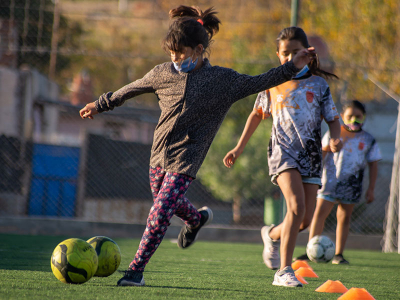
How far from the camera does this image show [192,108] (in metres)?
3.63

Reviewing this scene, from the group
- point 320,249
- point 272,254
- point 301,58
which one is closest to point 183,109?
point 301,58

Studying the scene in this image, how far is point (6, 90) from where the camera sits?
36.5ft

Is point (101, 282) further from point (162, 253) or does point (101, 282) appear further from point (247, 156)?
point (247, 156)

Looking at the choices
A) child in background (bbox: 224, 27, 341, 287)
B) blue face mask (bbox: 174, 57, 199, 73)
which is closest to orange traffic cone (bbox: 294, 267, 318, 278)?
child in background (bbox: 224, 27, 341, 287)

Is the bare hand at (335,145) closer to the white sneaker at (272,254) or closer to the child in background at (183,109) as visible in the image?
the child in background at (183,109)

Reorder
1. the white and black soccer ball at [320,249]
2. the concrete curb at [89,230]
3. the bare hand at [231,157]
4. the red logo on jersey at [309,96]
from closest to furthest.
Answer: the red logo on jersey at [309,96] → the bare hand at [231,157] → the white and black soccer ball at [320,249] → the concrete curb at [89,230]

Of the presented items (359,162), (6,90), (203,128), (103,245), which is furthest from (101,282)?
(6,90)

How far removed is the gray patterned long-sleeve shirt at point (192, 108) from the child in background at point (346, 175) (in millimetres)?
2709

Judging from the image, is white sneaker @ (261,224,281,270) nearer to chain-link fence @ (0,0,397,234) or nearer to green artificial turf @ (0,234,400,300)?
green artificial turf @ (0,234,400,300)

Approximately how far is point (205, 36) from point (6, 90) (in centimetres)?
840

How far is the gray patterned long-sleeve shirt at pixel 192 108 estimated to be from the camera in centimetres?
361

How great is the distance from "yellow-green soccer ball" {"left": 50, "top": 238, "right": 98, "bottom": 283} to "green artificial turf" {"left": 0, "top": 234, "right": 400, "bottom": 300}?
0.06 meters

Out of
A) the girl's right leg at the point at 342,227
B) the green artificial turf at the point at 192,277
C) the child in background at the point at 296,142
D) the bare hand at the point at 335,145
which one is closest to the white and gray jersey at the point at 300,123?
the child in background at the point at 296,142

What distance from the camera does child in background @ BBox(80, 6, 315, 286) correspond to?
3.57 meters
